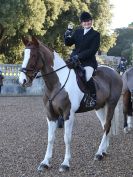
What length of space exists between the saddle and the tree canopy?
67.1 ft

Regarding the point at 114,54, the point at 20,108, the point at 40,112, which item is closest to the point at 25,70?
the point at 40,112

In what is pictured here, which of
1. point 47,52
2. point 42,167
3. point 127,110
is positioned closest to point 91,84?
point 47,52

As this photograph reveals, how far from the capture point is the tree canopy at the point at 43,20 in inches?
1114

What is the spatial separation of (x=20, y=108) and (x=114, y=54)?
71402 millimetres

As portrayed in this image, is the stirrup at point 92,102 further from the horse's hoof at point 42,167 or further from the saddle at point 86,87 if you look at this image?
the horse's hoof at point 42,167

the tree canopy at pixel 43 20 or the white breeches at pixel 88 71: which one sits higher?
the white breeches at pixel 88 71

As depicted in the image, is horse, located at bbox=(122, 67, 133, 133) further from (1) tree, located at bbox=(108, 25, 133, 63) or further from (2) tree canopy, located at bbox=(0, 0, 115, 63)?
(1) tree, located at bbox=(108, 25, 133, 63)

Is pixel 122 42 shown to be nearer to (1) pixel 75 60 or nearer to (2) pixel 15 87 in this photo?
(2) pixel 15 87

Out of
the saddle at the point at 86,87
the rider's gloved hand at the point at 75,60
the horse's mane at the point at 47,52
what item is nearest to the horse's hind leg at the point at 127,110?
the saddle at the point at 86,87

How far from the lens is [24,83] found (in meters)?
7.26

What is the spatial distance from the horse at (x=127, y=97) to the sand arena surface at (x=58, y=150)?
355 millimetres

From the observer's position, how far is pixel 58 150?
30.2ft

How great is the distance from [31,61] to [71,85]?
Answer: 87 cm

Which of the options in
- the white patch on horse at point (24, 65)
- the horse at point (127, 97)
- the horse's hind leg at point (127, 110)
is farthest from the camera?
the horse's hind leg at point (127, 110)
